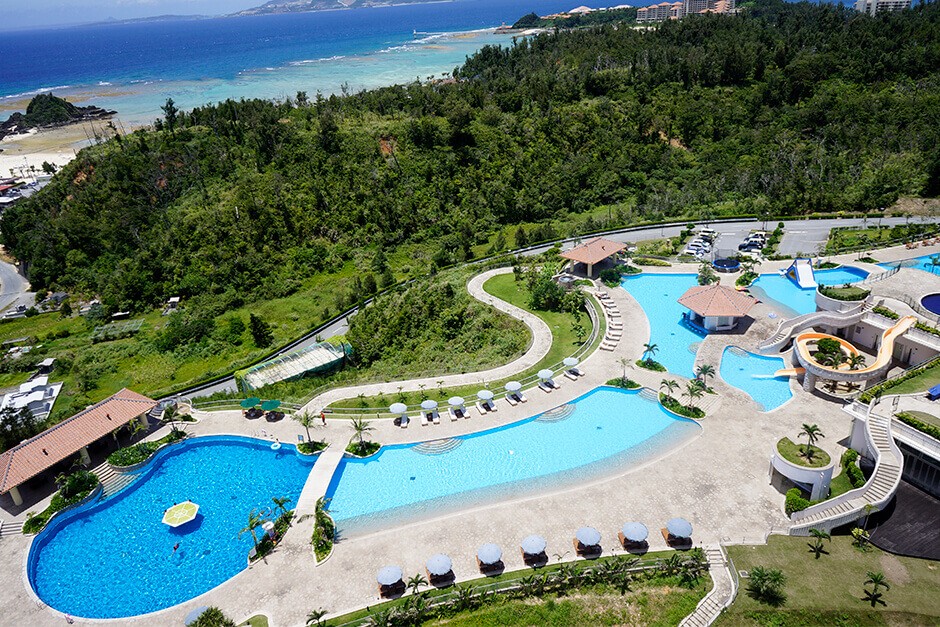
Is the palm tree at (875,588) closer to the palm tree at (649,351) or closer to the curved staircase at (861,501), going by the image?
the curved staircase at (861,501)

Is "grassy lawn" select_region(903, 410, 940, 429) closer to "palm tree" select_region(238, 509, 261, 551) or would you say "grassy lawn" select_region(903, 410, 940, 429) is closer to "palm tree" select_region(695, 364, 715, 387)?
"palm tree" select_region(695, 364, 715, 387)

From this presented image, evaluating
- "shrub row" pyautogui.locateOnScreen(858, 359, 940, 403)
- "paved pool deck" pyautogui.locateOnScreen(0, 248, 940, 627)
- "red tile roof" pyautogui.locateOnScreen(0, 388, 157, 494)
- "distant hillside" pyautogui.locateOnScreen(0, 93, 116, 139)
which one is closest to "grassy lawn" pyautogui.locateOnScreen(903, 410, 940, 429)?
"shrub row" pyautogui.locateOnScreen(858, 359, 940, 403)

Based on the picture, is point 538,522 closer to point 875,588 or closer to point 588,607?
point 588,607

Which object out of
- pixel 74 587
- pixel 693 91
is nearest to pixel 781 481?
pixel 74 587

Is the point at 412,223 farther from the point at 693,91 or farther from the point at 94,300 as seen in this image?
the point at 693,91

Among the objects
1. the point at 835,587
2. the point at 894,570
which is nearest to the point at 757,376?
the point at 894,570

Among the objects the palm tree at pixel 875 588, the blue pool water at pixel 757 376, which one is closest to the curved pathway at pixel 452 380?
the blue pool water at pixel 757 376
